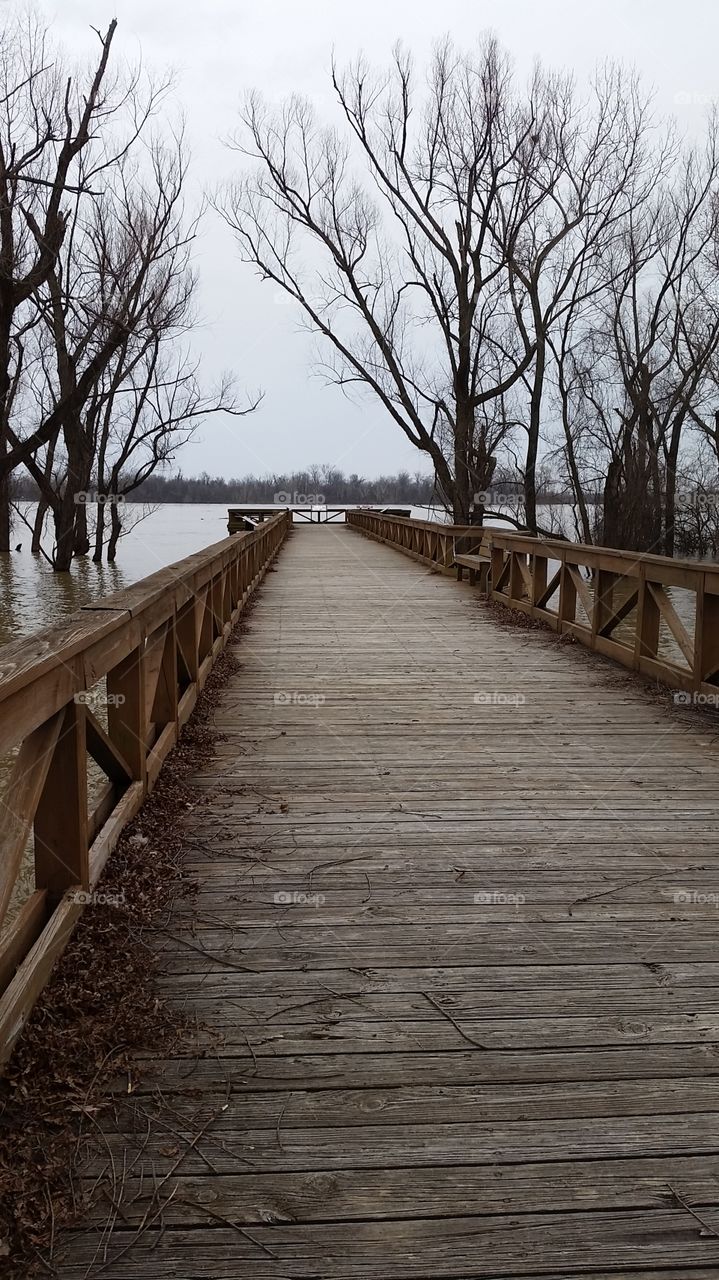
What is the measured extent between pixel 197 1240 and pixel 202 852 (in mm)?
2221

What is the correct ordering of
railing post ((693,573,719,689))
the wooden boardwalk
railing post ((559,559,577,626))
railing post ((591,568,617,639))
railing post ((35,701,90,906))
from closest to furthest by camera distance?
the wooden boardwalk
railing post ((35,701,90,906))
railing post ((693,573,719,689))
railing post ((591,568,617,639))
railing post ((559,559,577,626))

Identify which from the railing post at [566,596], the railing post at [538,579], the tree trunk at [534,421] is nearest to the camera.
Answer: the railing post at [566,596]

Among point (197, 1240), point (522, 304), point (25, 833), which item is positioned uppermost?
point (522, 304)

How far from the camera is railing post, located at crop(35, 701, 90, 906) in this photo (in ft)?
10.2

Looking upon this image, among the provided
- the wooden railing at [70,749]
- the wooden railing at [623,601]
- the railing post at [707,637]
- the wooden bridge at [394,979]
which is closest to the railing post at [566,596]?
the wooden railing at [623,601]

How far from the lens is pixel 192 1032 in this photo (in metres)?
2.73

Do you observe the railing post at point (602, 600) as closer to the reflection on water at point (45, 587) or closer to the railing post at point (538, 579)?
the railing post at point (538, 579)

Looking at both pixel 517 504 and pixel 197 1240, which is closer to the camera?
pixel 197 1240

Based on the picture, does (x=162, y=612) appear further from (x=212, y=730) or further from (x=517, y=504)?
(x=517, y=504)

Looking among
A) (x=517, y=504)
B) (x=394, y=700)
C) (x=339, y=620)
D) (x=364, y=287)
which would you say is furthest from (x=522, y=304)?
(x=394, y=700)

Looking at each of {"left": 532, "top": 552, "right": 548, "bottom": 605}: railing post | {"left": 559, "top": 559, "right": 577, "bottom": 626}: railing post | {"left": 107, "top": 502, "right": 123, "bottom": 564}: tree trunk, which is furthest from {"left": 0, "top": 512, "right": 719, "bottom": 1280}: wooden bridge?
{"left": 107, "top": 502, "right": 123, "bottom": 564}: tree trunk

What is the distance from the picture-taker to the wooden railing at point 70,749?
2557 millimetres

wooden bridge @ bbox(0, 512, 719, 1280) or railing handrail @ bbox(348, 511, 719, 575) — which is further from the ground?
railing handrail @ bbox(348, 511, 719, 575)

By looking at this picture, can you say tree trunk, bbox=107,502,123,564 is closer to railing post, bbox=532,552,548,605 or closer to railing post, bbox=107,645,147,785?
railing post, bbox=532,552,548,605
